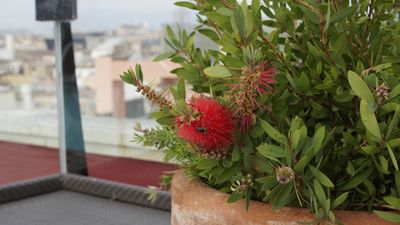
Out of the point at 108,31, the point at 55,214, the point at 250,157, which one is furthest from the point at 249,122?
the point at 108,31

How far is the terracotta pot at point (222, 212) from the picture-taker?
459mm

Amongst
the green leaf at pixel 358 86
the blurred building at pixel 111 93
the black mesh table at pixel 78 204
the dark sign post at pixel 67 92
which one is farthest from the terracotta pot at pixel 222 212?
the blurred building at pixel 111 93

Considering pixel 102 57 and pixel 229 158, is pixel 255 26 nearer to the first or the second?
pixel 229 158

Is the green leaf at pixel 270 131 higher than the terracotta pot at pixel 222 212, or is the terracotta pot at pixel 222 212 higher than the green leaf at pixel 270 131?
the green leaf at pixel 270 131

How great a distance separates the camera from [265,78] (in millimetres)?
447

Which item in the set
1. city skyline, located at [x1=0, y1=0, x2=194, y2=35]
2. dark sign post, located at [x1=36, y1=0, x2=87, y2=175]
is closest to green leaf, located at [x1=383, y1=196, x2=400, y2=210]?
dark sign post, located at [x1=36, y1=0, x2=87, y2=175]

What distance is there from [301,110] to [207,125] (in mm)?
132

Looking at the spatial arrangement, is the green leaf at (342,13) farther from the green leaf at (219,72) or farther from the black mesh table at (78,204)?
the black mesh table at (78,204)

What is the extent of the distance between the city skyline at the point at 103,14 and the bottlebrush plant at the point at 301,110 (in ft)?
5.91

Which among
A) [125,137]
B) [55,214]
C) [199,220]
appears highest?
[199,220]

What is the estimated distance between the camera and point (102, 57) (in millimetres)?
2818

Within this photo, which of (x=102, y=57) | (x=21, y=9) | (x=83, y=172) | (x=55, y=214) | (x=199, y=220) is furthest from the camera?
(x=102, y=57)

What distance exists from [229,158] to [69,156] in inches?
57.1

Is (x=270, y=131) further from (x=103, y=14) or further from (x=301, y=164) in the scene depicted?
(x=103, y=14)
